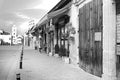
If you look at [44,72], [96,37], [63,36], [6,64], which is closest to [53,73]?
[44,72]

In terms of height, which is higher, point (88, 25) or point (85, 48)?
point (88, 25)

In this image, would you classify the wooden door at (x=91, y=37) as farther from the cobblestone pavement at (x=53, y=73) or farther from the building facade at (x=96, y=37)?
the cobblestone pavement at (x=53, y=73)

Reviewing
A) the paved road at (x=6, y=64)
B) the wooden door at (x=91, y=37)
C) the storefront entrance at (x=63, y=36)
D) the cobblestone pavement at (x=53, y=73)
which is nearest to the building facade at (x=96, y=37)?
the wooden door at (x=91, y=37)

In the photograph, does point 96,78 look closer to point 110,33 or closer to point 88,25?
point 110,33

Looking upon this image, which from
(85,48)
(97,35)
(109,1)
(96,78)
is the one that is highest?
(109,1)

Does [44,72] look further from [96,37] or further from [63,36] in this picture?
[63,36]

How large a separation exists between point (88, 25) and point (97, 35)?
1680 mm

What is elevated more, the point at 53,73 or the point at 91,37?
the point at 91,37

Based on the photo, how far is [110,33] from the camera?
8.13 metres

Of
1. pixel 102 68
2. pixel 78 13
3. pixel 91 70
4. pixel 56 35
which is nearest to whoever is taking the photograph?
pixel 102 68

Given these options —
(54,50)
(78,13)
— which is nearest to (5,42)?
(54,50)

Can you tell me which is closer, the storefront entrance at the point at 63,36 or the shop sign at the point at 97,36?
the shop sign at the point at 97,36

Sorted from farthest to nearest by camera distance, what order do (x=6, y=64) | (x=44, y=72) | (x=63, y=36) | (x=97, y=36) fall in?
1. (x=63, y=36)
2. (x=6, y=64)
3. (x=44, y=72)
4. (x=97, y=36)

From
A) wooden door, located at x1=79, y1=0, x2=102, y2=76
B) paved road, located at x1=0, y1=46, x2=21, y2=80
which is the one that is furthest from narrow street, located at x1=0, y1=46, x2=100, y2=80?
wooden door, located at x1=79, y1=0, x2=102, y2=76
